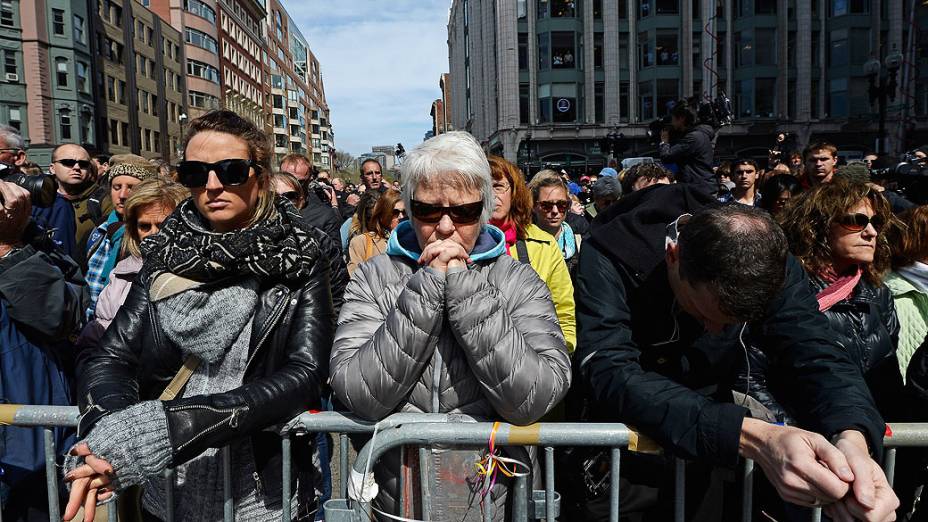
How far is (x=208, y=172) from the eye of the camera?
2268 mm

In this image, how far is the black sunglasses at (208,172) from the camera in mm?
2256

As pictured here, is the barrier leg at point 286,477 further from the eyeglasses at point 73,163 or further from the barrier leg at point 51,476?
the eyeglasses at point 73,163

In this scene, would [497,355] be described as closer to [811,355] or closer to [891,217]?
[811,355]

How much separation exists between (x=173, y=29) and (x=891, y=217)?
65.0 meters

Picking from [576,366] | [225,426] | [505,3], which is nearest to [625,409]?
[576,366]

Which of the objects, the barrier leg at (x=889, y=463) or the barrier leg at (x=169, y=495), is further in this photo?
the barrier leg at (x=169, y=495)

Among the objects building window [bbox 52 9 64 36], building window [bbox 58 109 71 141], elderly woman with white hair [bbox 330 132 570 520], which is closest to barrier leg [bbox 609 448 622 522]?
elderly woman with white hair [bbox 330 132 570 520]

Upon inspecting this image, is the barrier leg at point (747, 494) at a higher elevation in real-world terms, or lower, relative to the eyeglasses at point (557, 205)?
lower

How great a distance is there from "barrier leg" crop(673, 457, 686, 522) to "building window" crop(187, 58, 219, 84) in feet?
220

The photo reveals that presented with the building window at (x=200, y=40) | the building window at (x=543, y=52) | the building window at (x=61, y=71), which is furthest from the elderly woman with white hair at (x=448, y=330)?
the building window at (x=200, y=40)

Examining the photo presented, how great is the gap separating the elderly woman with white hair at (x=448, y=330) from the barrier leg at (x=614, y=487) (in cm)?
25

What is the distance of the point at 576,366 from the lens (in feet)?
7.38

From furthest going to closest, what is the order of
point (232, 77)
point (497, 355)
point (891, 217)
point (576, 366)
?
point (232, 77)
point (891, 217)
point (576, 366)
point (497, 355)

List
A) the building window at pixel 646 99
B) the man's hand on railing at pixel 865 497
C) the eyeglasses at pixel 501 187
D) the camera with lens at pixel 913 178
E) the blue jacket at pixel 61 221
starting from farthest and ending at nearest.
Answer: the building window at pixel 646 99
the camera with lens at pixel 913 178
the blue jacket at pixel 61 221
the eyeglasses at pixel 501 187
the man's hand on railing at pixel 865 497
